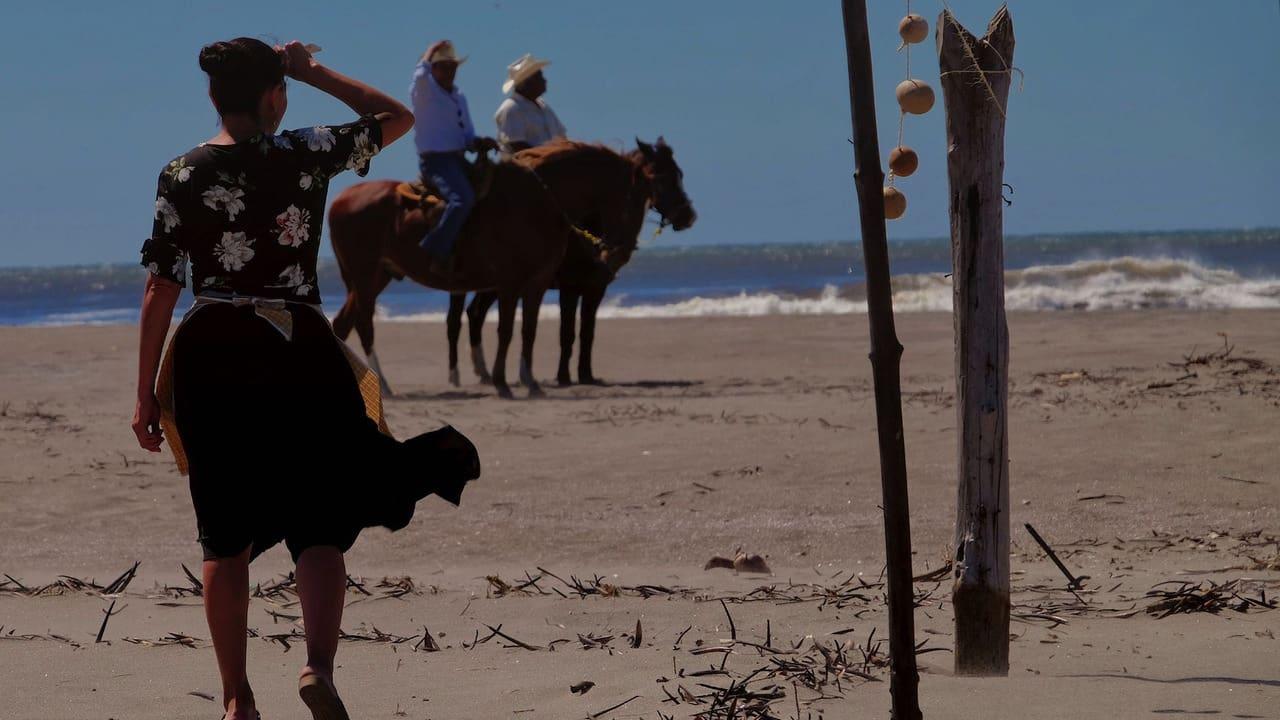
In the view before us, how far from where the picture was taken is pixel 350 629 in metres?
4.80

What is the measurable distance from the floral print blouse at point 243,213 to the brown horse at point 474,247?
8.02 m

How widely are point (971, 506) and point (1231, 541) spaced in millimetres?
2444

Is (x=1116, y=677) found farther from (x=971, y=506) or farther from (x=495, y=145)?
Result: (x=495, y=145)

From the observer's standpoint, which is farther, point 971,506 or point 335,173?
point 971,506

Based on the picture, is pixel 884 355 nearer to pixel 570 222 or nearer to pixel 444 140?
pixel 444 140

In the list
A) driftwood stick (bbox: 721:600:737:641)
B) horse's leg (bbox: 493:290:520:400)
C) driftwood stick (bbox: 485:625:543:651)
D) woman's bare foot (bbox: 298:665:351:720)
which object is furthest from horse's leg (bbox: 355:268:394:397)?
woman's bare foot (bbox: 298:665:351:720)

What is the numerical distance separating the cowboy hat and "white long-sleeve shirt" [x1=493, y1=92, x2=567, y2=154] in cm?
194

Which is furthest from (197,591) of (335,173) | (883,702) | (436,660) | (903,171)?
(903,171)

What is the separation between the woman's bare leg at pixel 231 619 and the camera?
334cm

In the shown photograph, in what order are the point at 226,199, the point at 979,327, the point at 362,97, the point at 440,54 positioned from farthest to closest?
the point at 440,54 < the point at 979,327 < the point at 362,97 < the point at 226,199

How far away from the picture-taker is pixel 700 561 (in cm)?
597

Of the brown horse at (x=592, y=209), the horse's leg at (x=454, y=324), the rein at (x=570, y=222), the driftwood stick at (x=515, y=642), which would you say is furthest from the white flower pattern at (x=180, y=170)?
the horse's leg at (x=454, y=324)

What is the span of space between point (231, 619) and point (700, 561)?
2898 mm

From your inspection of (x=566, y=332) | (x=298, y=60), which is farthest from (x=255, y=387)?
(x=566, y=332)
